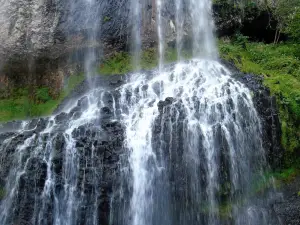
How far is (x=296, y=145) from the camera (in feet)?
40.3

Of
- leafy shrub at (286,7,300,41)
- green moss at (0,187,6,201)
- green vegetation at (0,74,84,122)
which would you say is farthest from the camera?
leafy shrub at (286,7,300,41)

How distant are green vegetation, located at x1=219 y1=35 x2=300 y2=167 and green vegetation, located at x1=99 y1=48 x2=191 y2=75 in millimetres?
2617

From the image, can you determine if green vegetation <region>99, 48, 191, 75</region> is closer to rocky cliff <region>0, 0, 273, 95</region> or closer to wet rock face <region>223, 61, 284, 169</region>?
rocky cliff <region>0, 0, 273, 95</region>

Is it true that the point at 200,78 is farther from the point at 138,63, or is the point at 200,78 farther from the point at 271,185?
the point at 271,185

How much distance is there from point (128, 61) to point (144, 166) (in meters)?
7.42

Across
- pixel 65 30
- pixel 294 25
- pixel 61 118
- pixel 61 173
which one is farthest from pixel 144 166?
pixel 294 25

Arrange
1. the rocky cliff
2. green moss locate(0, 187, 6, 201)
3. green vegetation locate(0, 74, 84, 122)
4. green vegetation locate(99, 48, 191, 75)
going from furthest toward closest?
1. the rocky cliff
2. green vegetation locate(99, 48, 191, 75)
3. green vegetation locate(0, 74, 84, 122)
4. green moss locate(0, 187, 6, 201)

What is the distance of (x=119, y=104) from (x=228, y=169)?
5041 millimetres

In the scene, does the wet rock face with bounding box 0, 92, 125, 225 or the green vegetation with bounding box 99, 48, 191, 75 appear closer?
the wet rock face with bounding box 0, 92, 125, 225

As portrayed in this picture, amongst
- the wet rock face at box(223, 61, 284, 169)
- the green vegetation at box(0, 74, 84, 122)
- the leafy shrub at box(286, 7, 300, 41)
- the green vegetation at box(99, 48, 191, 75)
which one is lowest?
the wet rock face at box(223, 61, 284, 169)

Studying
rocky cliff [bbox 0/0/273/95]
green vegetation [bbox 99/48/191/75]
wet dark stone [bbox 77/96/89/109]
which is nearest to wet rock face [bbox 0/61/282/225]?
wet dark stone [bbox 77/96/89/109]

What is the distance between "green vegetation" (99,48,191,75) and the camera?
1691 cm

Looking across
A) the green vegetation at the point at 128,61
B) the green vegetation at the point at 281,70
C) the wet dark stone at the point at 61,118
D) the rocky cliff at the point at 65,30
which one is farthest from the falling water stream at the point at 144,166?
the rocky cliff at the point at 65,30

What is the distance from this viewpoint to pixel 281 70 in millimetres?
15406
